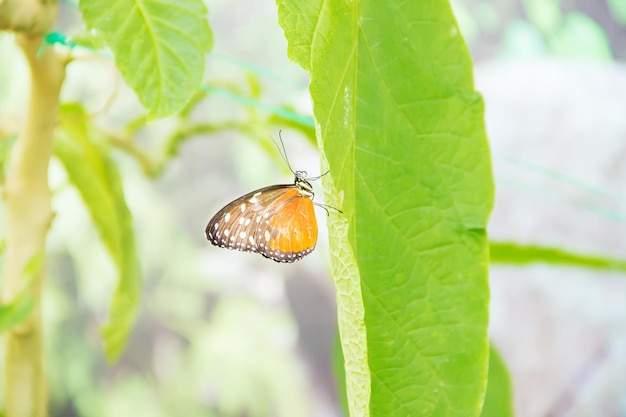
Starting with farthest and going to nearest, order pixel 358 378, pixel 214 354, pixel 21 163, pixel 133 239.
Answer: pixel 214 354 → pixel 133 239 → pixel 21 163 → pixel 358 378

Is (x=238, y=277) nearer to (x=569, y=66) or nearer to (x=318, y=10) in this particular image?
(x=569, y=66)

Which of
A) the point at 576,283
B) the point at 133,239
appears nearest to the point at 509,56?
the point at 576,283

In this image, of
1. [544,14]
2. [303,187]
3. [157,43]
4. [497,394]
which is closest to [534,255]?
[497,394]

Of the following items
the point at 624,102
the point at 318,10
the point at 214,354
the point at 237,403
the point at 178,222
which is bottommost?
the point at 237,403

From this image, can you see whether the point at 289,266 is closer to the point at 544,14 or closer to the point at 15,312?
the point at 544,14

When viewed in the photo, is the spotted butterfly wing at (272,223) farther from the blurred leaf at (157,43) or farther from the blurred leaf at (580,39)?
the blurred leaf at (580,39)

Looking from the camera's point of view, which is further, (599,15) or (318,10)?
(599,15)

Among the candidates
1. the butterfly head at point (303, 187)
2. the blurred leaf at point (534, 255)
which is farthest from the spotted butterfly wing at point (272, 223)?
the blurred leaf at point (534, 255)

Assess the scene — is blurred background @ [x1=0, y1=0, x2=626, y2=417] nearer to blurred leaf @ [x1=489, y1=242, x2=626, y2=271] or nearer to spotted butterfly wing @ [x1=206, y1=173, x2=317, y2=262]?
blurred leaf @ [x1=489, y1=242, x2=626, y2=271]
